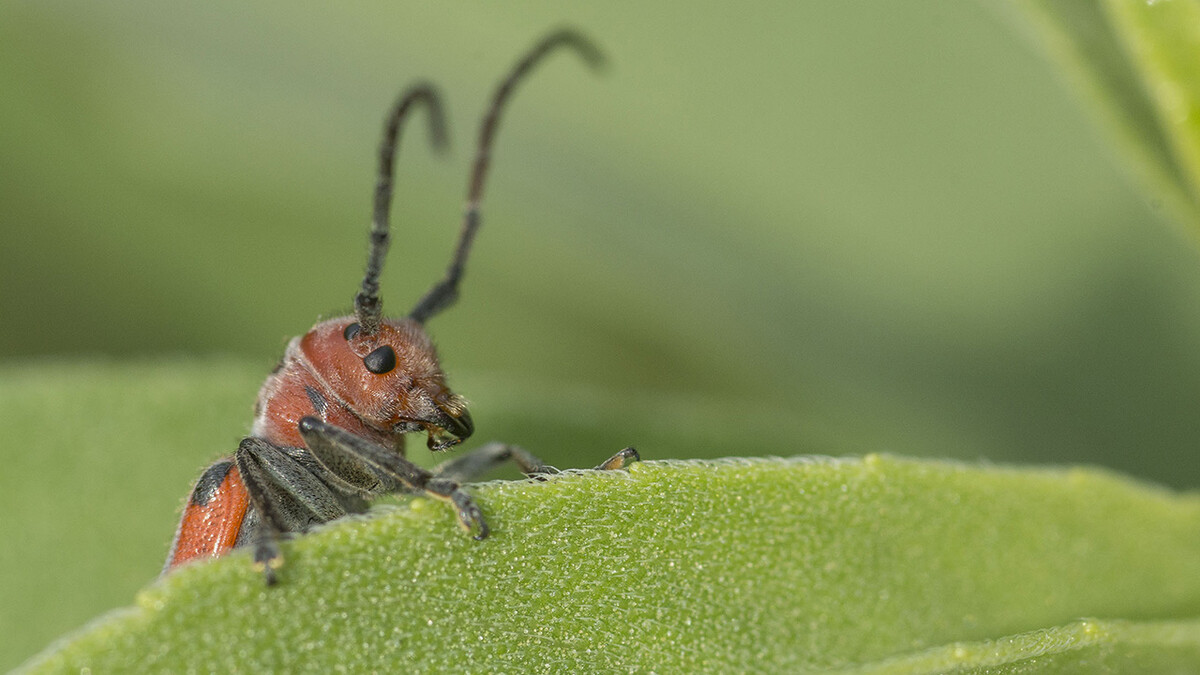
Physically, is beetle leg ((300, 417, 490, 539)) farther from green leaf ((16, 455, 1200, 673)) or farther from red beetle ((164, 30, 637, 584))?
green leaf ((16, 455, 1200, 673))

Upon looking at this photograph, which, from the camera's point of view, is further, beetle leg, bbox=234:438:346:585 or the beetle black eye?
the beetle black eye

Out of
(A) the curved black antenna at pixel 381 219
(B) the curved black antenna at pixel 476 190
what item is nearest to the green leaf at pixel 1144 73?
(B) the curved black antenna at pixel 476 190

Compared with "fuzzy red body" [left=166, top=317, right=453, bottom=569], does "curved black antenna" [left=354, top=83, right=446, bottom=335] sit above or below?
above

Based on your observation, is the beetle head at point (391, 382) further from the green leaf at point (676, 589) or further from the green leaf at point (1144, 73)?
the green leaf at point (1144, 73)

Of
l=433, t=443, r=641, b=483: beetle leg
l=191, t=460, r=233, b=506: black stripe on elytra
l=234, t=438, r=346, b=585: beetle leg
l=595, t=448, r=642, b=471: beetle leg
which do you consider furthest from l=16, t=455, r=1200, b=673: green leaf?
l=433, t=443, r=641, b=483: beetle leg

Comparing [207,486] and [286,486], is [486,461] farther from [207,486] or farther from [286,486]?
Answer: [207,486]

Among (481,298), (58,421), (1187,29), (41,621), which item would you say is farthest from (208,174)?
(1187,29)

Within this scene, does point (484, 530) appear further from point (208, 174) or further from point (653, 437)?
point (208, 174)
